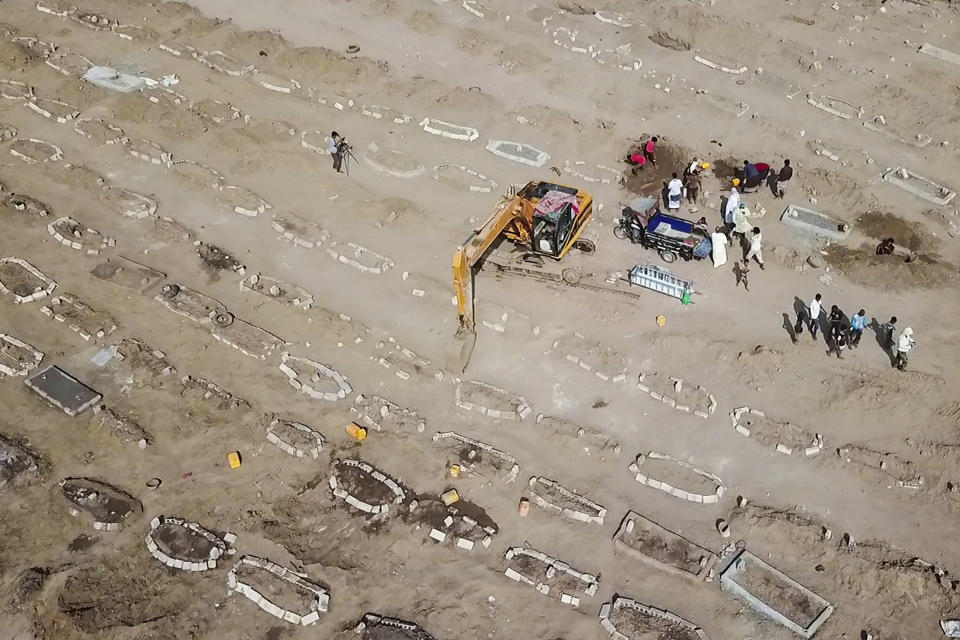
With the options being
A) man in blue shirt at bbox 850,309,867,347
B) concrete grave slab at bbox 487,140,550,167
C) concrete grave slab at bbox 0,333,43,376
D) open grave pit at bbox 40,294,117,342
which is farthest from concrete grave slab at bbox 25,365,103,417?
man in blue shirt at bbox 850,309,867,347

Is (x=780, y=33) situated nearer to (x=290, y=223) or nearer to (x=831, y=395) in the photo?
(x=831, y=395)

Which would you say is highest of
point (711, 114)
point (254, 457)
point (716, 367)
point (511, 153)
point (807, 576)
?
point (711, 114)

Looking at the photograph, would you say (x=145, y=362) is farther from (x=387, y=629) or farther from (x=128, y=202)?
(x=387, y=629)

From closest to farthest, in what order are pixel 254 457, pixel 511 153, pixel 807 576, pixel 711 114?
pixel 807 576, pixel 254 457, pixel 511 153, pixel 711 114

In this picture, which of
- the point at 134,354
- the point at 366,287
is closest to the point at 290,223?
the point at 366,287

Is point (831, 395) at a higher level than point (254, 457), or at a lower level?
higher

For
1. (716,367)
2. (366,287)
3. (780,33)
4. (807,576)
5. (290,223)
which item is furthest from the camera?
(780,33)

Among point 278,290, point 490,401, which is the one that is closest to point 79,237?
point 278,290
